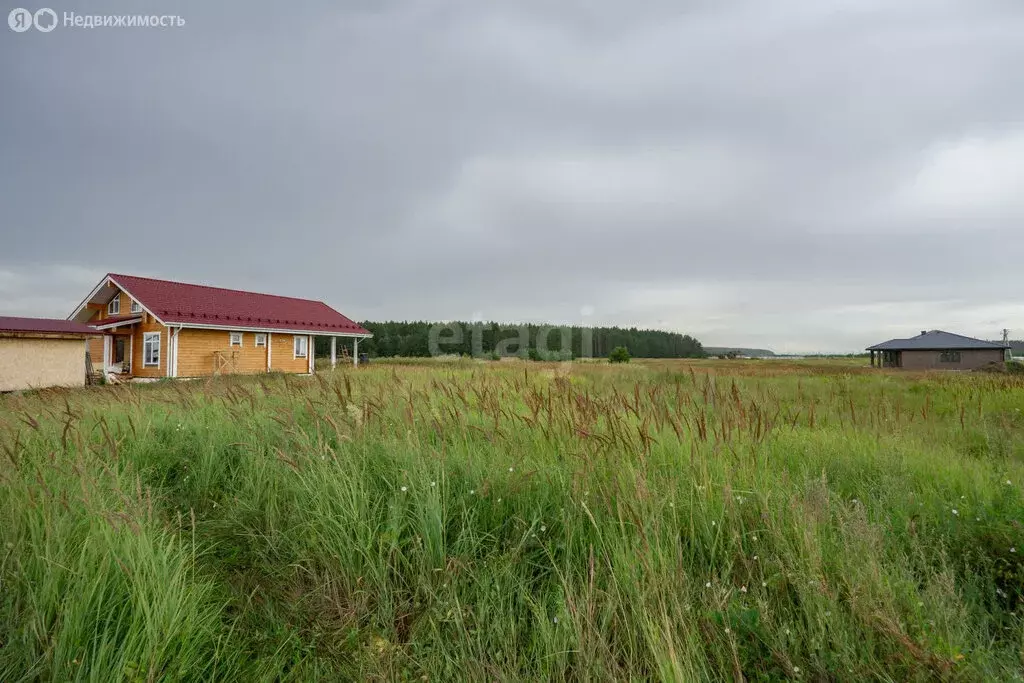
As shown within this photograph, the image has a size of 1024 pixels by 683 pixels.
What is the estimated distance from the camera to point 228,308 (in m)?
27.6

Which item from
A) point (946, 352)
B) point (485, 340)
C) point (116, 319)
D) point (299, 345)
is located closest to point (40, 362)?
point (116, 319)

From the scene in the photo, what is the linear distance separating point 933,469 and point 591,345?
77.8 meters

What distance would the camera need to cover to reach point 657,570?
6.94 feet

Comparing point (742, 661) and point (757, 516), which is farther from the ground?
point (757, 516)

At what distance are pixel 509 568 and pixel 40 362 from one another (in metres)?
26.8

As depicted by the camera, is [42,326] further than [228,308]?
No

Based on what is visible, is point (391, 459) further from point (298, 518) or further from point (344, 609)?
point (344, 609)

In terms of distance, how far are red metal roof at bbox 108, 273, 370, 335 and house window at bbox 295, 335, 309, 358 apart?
3.87 feet

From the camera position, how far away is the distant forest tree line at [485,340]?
233 feet

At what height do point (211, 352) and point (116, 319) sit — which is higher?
point (116, 319)

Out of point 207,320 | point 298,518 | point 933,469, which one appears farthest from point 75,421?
point 207,320

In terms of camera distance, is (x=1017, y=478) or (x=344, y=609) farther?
(x=1017, y=478)

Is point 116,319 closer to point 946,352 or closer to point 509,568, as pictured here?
point 509,568

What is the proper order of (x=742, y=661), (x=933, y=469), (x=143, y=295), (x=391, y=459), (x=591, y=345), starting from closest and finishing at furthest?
(x=742, y=661) < (x=391, y=459) < (x=933, y=469) < (x=143, y=295) < (x=591, y=345)
